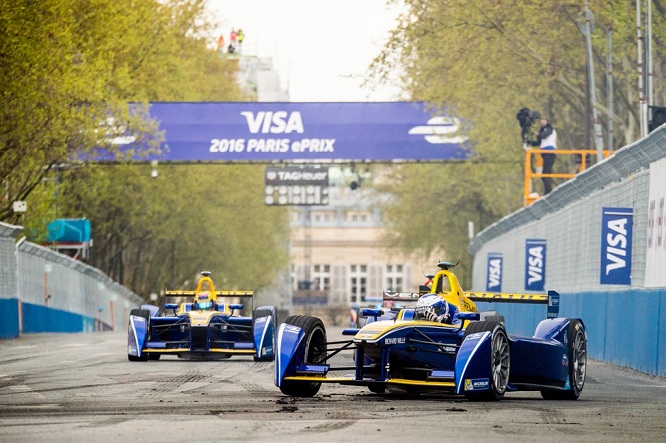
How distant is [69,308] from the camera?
49.7 meters

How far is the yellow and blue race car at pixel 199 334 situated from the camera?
903 inches

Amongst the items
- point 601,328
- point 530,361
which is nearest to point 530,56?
point 601,328

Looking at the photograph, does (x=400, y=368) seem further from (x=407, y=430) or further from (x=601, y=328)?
(x=601, y=328)

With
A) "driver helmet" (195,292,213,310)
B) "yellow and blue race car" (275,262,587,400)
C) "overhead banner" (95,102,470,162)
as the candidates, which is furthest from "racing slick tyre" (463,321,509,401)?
"overhead banner" (95,102,470,162)

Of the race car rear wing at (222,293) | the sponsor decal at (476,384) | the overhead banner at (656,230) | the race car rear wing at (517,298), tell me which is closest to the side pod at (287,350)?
the sponsor decal at (476,384)

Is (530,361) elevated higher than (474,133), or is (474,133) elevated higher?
(474,133)

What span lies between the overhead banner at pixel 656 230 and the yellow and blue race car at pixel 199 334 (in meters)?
5.64

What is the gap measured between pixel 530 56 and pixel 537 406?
1279 inches

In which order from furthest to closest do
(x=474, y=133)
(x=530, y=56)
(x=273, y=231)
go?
1. (x=273, y=231)
2. (x=474, y=133)
3. (x=530, y=56)

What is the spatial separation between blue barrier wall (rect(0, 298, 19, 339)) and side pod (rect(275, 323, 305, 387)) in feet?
73.7

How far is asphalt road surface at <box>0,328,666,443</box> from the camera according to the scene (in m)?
10.8

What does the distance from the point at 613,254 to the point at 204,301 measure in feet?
20.8

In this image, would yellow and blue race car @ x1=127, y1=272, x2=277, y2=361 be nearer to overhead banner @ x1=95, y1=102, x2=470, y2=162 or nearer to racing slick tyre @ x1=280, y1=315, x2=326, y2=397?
racing slick tyre @ x1=280, y1=315, x2=326, y2=397

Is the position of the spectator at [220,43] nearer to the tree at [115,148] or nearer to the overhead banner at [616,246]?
the tree at [115,148]
